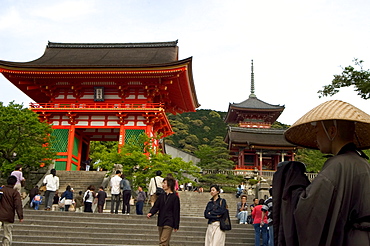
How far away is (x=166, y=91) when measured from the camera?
25.2 m

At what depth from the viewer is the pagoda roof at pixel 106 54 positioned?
83.7 ft

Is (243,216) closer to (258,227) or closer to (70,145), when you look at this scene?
(258,227)

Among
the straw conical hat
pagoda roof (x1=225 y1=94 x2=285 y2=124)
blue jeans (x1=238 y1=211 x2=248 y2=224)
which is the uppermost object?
pagoda roof (x1=225 y1=94 x2=285 y2=124)

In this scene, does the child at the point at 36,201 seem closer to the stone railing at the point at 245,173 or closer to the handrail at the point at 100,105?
the handrail at the point at 100,105

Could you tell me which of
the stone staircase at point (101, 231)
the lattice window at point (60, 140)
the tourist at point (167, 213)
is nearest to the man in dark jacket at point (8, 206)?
the stone staircase at point (101, 231)

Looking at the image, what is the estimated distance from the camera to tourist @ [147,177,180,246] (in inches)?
275

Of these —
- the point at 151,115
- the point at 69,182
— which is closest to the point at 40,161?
the point at 69,182

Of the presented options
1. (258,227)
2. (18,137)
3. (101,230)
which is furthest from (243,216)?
(18,137)

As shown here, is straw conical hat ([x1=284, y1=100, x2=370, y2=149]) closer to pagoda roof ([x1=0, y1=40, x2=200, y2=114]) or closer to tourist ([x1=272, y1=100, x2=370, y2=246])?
tourist ([x1=272, y1=100, x2=370, y2=246])

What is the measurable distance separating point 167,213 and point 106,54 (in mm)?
23168

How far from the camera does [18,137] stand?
17.8 m

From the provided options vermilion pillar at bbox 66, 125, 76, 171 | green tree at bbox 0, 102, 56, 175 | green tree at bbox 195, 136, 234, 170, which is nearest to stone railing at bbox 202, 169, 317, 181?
green tree at bbox 195, 136, 234, 170

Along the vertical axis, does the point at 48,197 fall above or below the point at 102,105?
below

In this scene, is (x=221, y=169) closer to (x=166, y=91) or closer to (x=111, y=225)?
(x=166, y=91)
